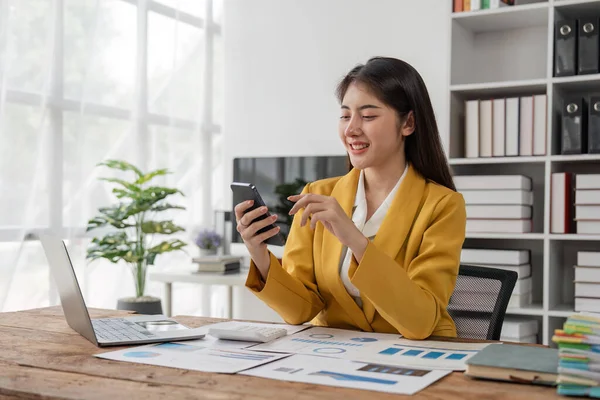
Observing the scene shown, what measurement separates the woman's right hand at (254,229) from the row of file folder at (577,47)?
6.42 ft

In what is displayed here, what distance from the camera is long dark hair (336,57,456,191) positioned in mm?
1815

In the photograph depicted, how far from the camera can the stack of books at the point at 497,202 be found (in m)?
3.11

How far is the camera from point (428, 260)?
1.66 meters

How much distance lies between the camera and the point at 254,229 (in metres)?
1.62

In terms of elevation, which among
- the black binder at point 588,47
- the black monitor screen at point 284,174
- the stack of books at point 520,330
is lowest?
the stack of books at point 520,330

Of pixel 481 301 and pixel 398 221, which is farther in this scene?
pixel 481 301

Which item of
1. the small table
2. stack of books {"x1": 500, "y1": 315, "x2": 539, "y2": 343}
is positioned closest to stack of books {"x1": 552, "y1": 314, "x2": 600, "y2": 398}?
stack of books {"x1": 500, "y1": 315, "x2": 539, "y2": 343}

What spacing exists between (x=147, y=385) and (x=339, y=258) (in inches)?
29.7

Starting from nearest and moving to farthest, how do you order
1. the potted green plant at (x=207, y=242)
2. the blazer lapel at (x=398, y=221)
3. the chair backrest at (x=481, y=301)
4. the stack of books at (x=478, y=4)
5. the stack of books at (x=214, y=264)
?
1. the blazer lapel at (x=398, y=221)
2. the chair backrest at (x=481, y=301)
3. the stack of books at (x=478, y=4)
4. the stack of books at (x=214, y=264)
5. the potted green plant at (x=207, y=242)

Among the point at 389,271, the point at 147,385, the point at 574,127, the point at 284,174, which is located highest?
the point at 574,127

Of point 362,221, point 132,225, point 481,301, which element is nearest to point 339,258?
point 362,221

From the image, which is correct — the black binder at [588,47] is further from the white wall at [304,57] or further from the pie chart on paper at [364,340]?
the pie chart on paper at [364,340]

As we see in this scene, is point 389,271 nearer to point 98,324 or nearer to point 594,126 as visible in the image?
point 98,324

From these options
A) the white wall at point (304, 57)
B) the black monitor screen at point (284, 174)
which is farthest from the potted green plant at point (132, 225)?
the white wall at point (304, 57)
